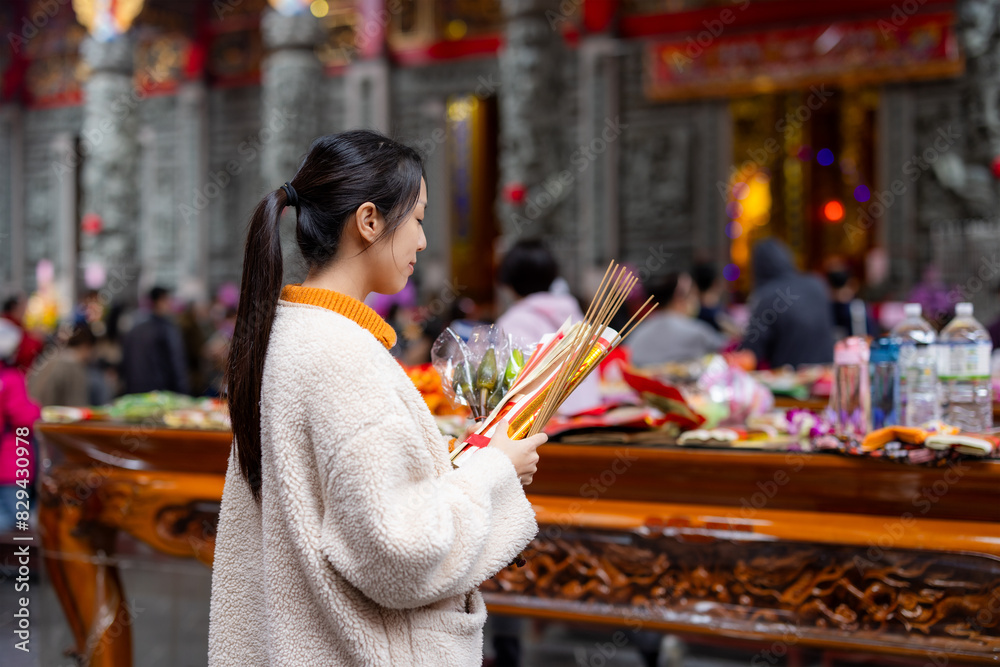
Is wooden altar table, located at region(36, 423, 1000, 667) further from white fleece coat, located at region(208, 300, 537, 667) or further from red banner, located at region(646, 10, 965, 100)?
red banner, located at region(646, 10, 965, 100)

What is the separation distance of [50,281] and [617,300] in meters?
14.0

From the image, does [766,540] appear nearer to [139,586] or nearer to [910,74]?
[139,586]

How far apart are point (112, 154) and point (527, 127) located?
18.3 feet

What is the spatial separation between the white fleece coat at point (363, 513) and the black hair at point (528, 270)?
1813mm

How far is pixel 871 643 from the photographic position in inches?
69.9

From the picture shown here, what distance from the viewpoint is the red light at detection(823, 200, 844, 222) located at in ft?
37.0

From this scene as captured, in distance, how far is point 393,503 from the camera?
1.11 meters

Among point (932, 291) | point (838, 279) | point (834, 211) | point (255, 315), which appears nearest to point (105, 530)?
point (255, 315)

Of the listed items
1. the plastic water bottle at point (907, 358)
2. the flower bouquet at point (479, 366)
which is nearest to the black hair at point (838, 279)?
the plastic water bottle at point (907, 358)

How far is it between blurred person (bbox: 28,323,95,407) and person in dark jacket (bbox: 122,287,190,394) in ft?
5.03

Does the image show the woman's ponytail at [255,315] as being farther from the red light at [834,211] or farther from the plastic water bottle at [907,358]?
the red light at [834,211]

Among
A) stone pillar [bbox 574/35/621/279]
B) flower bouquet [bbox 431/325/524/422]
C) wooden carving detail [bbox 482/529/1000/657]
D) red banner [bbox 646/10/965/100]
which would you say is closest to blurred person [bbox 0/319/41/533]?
wooden carving detail [bbox 482/529/1000/657]

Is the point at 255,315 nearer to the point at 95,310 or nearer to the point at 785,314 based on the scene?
the point at 785,314

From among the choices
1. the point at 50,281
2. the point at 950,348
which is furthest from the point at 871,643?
the point at 50,281
